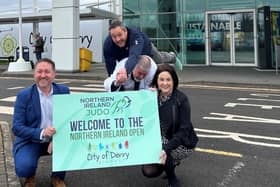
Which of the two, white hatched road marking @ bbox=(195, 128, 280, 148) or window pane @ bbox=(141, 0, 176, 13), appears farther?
window pane @ bbox=(141, 0, 176, 13)

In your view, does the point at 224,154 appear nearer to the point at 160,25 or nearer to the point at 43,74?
the point at 43,74

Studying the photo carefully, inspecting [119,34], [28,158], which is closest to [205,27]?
[119,34]

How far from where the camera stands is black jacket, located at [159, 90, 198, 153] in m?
4.46

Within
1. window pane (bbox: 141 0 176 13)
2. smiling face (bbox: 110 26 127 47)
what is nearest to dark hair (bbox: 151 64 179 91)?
smiling face (bbox: 110 26 127 47)

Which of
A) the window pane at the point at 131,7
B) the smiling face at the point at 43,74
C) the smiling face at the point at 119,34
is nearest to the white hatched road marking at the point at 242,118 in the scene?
the smiling face at the point at 119,34

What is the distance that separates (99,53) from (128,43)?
78.7 ft

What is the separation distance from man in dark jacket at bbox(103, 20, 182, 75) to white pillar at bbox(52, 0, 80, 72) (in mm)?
14055

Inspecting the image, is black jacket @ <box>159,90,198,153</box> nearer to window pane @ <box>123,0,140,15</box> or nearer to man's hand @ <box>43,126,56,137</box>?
man's hand @ <box>43,126,56,137</box>

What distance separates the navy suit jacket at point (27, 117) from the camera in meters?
4.29

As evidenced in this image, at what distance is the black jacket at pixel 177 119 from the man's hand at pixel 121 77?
50cm

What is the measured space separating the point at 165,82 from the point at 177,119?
0.40 m

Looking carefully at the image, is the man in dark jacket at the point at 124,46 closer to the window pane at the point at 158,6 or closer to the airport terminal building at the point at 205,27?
the airport terminal building at the point at 205,27

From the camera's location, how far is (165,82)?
450cm

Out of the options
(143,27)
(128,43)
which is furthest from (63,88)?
(143,27)
